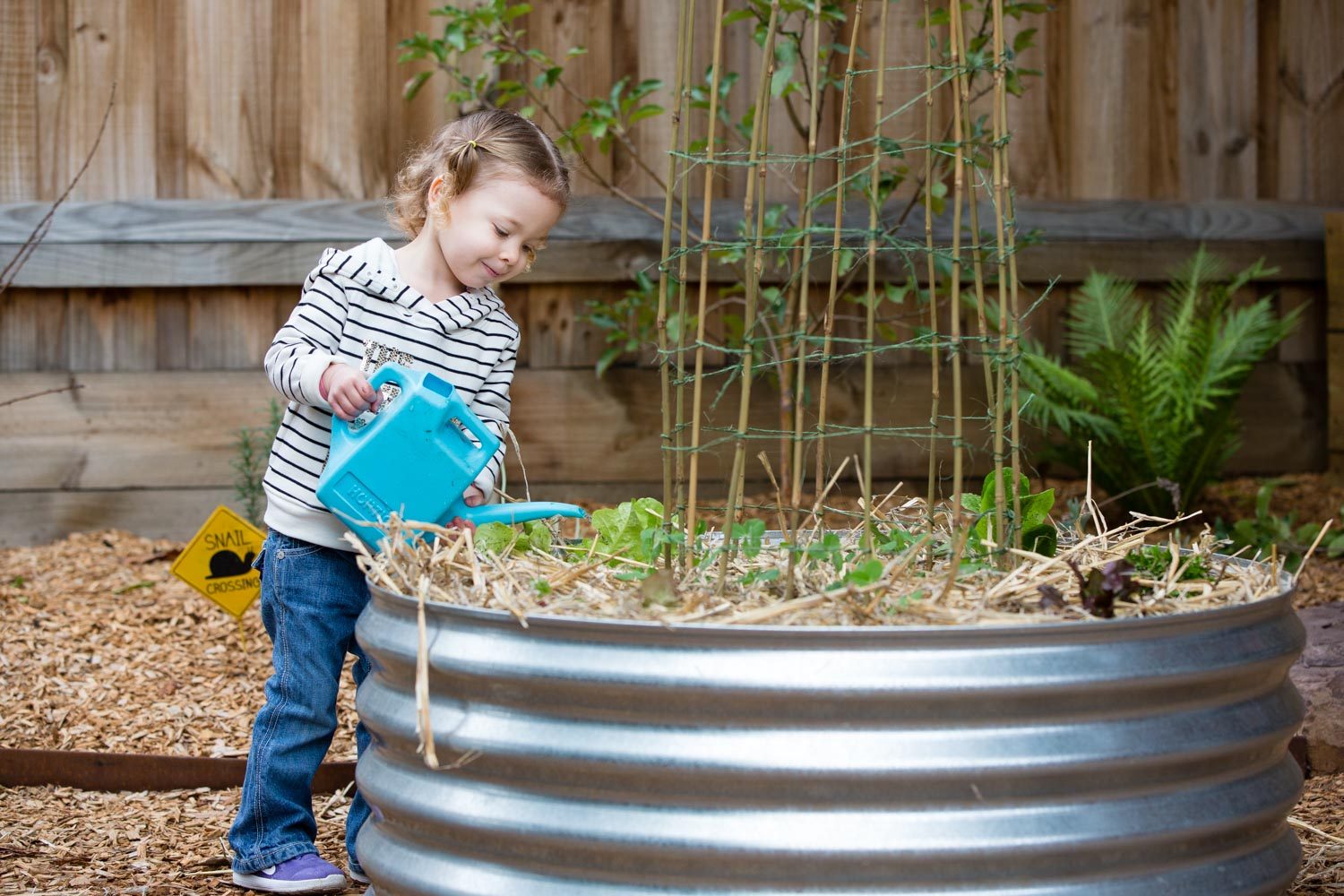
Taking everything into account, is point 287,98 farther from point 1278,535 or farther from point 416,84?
point 1278,535

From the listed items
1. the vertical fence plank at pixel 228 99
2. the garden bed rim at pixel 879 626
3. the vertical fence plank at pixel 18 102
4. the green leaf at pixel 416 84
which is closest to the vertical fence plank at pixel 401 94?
the green leaf at pixel 416 84

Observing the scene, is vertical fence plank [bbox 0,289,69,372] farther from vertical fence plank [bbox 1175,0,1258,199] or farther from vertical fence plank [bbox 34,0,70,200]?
vertical fence plank [bbox 1175,0,1258,199]

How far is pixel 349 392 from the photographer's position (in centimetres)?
179

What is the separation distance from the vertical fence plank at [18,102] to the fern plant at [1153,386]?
2.70 meters

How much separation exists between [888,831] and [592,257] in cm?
284

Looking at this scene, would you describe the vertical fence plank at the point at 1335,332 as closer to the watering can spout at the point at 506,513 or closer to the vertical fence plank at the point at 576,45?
A: the vertical fence plank at the point at 576,45

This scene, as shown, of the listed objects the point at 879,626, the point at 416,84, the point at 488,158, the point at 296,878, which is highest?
the point at 416,84

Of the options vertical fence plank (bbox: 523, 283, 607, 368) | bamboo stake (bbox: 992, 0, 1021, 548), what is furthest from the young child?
vertical fence plank (bbox: 523, 283, 607, 368)

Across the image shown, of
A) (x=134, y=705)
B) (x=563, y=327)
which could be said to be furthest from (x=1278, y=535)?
(x=134, y=705)

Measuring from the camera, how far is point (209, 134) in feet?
12.5

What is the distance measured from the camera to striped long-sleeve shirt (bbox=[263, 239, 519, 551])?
2037 mm

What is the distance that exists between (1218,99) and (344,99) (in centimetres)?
253

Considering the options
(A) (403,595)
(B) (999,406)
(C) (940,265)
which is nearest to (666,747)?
(A) (403,595)

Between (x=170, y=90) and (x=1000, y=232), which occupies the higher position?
(x=170, y=90)
